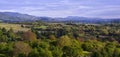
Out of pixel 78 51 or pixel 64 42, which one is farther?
pixel 64 42

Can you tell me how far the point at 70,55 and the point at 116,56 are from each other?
1327 centimetres

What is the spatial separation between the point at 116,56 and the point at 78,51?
11032mm

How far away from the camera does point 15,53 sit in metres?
88.2

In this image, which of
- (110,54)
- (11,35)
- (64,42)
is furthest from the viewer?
(11,35)

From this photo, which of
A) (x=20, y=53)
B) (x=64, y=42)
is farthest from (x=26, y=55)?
(x=64, y=42)

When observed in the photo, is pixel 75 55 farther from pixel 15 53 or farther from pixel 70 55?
pixel 15 53

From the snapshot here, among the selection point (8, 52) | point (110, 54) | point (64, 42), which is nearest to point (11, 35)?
point (64, 42)

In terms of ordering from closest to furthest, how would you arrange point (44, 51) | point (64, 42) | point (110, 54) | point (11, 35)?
1. point (44, 51)
2. point (110, 54)
3. point (64, 42)
4. point (11, 35)

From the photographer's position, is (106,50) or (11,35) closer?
(106,50)

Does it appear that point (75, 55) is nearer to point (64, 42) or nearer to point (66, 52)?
point (66, 52)

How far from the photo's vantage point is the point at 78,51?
287 feet

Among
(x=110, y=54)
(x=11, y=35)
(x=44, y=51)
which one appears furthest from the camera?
(x=11, y=35)

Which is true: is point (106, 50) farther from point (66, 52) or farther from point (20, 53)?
point (20, 53)

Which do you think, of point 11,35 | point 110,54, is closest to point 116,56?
point 110,54
